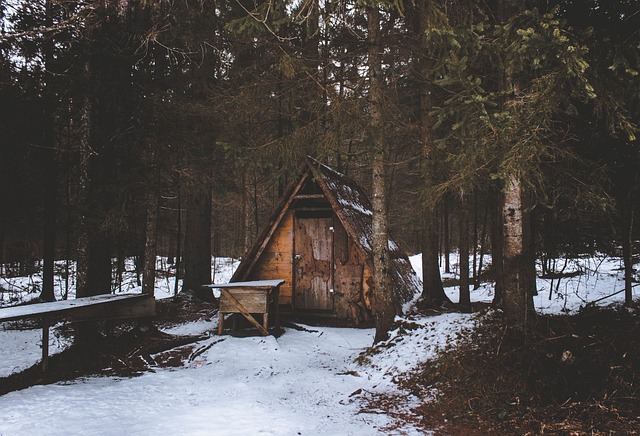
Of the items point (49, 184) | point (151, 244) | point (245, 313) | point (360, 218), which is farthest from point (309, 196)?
point (49, 184)

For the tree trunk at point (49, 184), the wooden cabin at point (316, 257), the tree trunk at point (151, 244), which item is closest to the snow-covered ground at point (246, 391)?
the wooden cabin at point (316, 257)

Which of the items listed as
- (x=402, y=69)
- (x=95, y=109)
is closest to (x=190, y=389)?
(x=95, y=109)

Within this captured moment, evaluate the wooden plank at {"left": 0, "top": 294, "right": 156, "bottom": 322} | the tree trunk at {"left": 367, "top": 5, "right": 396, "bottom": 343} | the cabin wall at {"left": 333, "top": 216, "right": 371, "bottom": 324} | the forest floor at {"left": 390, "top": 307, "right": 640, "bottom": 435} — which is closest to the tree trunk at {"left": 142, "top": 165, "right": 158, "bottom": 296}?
the wooden plank at {"left": 0, "top": 294, "right": 156, "bottom": 322}

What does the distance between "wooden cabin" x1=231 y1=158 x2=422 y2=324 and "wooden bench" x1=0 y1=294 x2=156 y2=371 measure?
120 inches

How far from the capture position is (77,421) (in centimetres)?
434

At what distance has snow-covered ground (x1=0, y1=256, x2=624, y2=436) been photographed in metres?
4.35

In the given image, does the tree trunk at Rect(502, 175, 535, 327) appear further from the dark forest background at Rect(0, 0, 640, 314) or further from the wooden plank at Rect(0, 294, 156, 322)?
the wooden plank at Rect(0, 294, 156, 322)

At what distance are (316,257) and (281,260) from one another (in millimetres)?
1120

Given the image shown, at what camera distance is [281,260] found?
11.5 metres

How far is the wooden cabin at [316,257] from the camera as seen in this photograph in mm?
10633

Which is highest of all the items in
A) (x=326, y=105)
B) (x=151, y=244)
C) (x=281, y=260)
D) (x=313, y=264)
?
(x=326, y=105)

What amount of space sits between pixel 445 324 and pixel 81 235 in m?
7.67

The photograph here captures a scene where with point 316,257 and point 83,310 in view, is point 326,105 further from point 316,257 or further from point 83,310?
point 83,310

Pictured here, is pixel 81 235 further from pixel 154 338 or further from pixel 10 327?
pixel 10 327
